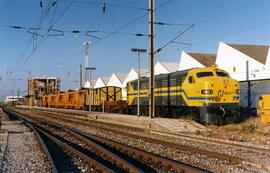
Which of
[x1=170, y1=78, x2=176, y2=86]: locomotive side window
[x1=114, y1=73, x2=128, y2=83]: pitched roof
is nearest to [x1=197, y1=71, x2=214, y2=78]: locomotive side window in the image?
[x1=170, y1=78, x2=176, y2=86]: locomotive side window

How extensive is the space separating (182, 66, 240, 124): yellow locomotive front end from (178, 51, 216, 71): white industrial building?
68.6ft

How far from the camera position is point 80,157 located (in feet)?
35.0

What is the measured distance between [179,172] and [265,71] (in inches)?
920

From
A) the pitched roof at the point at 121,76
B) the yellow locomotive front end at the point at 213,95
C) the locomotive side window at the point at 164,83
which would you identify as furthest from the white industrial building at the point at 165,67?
the yellow locomotive front end at the point at 213,95

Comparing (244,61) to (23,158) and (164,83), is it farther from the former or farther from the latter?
(23,158)

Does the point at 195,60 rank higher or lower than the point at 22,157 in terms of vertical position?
higher

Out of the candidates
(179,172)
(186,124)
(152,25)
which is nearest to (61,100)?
(152,25)

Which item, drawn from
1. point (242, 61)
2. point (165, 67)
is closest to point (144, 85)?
point (242, 61)

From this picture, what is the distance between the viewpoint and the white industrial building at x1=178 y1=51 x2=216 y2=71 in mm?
41344

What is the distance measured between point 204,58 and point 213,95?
1005 inches

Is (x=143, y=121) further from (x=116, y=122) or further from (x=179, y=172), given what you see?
(x=179, y=172)

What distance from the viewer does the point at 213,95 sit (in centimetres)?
1880

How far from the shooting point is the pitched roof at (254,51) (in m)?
32.5

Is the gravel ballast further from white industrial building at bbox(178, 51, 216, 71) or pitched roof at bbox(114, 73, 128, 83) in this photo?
pitched roof at bbox(114, 73, 128, 83)
